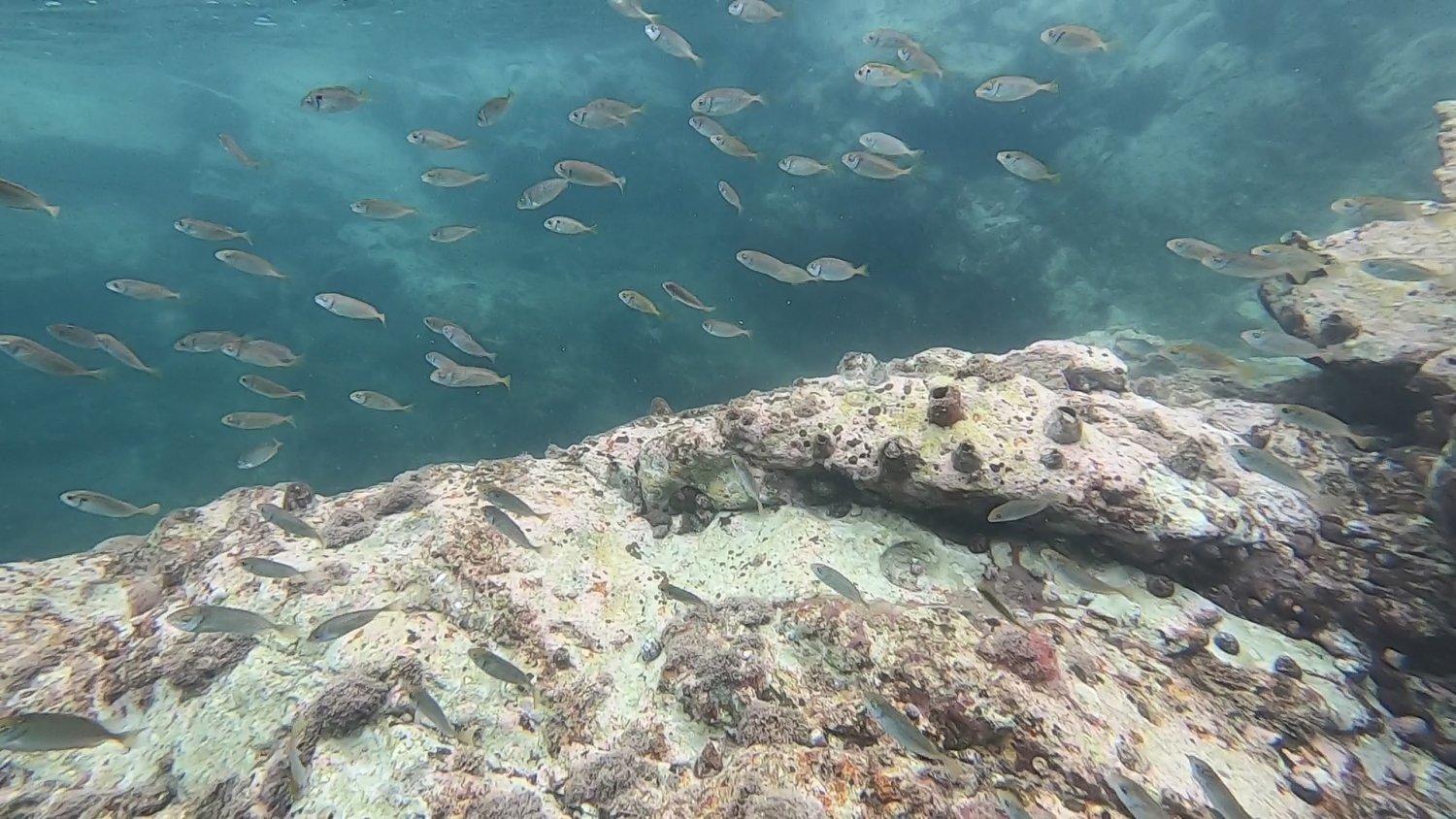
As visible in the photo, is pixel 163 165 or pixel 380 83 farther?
pixel 380 83

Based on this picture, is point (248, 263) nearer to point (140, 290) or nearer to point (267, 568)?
point (140, 290)

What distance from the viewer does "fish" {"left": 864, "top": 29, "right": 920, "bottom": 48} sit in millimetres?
8258

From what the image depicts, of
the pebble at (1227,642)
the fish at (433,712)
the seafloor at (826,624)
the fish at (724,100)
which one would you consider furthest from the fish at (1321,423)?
the fish at (433,712)

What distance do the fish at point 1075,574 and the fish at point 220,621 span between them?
15.5 ft

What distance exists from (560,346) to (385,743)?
14.1 meters

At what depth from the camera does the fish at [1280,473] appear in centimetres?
413

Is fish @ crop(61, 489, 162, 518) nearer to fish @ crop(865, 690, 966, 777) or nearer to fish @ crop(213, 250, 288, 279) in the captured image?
fish @ crop(213, 250, 288, 279)

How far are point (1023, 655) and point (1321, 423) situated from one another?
3756 millimetres

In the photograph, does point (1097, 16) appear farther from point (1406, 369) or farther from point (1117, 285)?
point (1406, 369)

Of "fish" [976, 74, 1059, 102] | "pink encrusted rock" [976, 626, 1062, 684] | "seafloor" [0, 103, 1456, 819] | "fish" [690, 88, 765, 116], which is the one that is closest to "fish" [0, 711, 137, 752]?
"seafloor" [0, 103, 1456, 819]

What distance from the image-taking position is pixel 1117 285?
14273 millimetres

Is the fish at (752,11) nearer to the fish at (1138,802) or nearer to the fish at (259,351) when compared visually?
the fish at (259,351)

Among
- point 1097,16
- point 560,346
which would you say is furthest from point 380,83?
point 1097,16

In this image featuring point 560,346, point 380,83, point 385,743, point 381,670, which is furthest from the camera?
point 380,83
